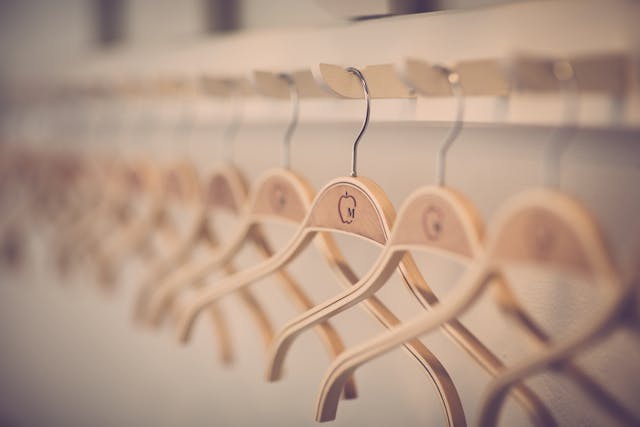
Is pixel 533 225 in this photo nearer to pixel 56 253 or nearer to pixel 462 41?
pixel 462 41

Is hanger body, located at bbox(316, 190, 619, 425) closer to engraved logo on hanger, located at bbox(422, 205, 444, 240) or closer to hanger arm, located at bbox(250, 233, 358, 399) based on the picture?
engraved logo on hanger, located at bbox(422, 205, 444, 240)

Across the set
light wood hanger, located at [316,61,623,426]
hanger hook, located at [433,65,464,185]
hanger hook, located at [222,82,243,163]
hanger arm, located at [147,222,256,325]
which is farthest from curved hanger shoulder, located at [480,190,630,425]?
hanger hook, located at [222,82,243,163]

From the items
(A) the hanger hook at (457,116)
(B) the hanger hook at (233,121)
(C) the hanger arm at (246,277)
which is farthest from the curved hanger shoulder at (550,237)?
(B) the hanger hook at (233,121)

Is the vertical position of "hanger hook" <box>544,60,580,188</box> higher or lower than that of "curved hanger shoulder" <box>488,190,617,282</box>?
higher

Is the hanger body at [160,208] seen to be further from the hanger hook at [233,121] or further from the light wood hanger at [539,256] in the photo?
the light wood hanger at [539,256]

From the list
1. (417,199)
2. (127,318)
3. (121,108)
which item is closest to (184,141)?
(121,108)

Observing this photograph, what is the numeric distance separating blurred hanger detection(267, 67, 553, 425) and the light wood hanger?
2cm

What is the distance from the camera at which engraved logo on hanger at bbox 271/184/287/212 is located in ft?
2.65

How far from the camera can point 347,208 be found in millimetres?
705

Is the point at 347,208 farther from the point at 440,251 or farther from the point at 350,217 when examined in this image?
the point at 440,251

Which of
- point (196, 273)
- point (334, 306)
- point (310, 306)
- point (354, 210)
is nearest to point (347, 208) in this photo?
point (354, 210)

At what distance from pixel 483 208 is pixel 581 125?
192mm

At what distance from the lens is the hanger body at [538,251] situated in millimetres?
490

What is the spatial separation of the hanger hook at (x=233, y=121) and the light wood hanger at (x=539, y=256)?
520 mm
